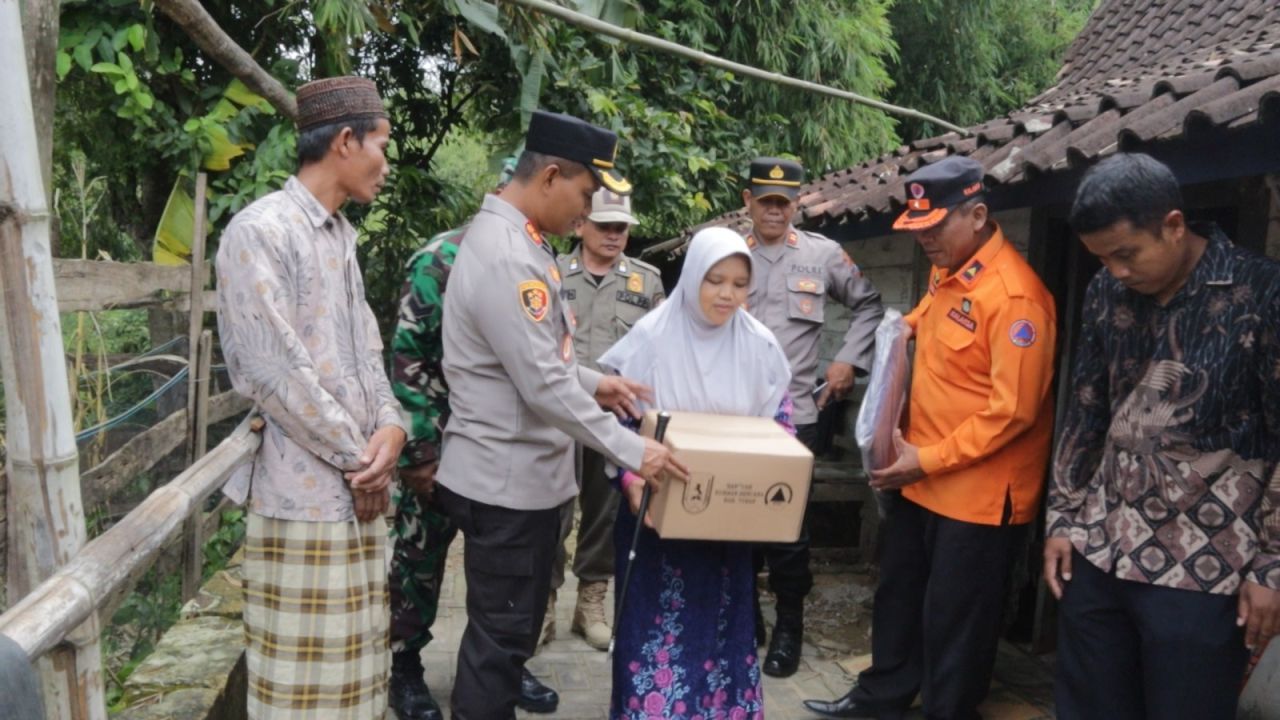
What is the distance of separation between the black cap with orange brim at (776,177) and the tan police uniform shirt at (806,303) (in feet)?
0.83

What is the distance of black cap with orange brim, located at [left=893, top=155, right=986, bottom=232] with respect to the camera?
313cm

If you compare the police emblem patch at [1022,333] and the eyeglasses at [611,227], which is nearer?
the police emblem patch at [1022,333]

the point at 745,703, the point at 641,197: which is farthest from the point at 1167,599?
the point at 641,197

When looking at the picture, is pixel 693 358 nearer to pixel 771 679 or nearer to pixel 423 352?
pixel 423 352

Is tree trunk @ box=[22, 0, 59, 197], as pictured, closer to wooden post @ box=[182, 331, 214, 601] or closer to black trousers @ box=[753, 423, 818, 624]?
wooden post @ box=[182, 331, 214, 601]

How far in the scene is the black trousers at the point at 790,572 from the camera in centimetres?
418

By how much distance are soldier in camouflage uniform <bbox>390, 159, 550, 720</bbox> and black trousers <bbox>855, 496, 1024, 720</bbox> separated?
163 centimetres

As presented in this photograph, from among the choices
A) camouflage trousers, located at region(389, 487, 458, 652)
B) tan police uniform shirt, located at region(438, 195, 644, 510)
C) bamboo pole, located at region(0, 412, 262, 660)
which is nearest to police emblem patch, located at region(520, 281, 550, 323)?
tan police uniform shirt, located at region(438, 195, 644, 510)

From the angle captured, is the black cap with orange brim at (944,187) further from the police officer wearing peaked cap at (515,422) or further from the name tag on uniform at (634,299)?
the name tag on uniform at (634,299)

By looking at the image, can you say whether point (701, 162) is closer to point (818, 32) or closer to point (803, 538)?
point (818, 32)

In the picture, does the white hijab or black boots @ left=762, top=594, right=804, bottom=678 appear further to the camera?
black boots @ left=762, top=594, right=804, bottom=678

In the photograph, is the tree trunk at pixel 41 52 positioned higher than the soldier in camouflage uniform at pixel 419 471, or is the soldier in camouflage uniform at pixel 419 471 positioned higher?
the tree trunk at pixel 41 52

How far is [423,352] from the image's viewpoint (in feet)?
10.6

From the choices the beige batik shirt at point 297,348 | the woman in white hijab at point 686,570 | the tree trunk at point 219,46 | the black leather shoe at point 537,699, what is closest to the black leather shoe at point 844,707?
the woman in white hijab at point 686,570
